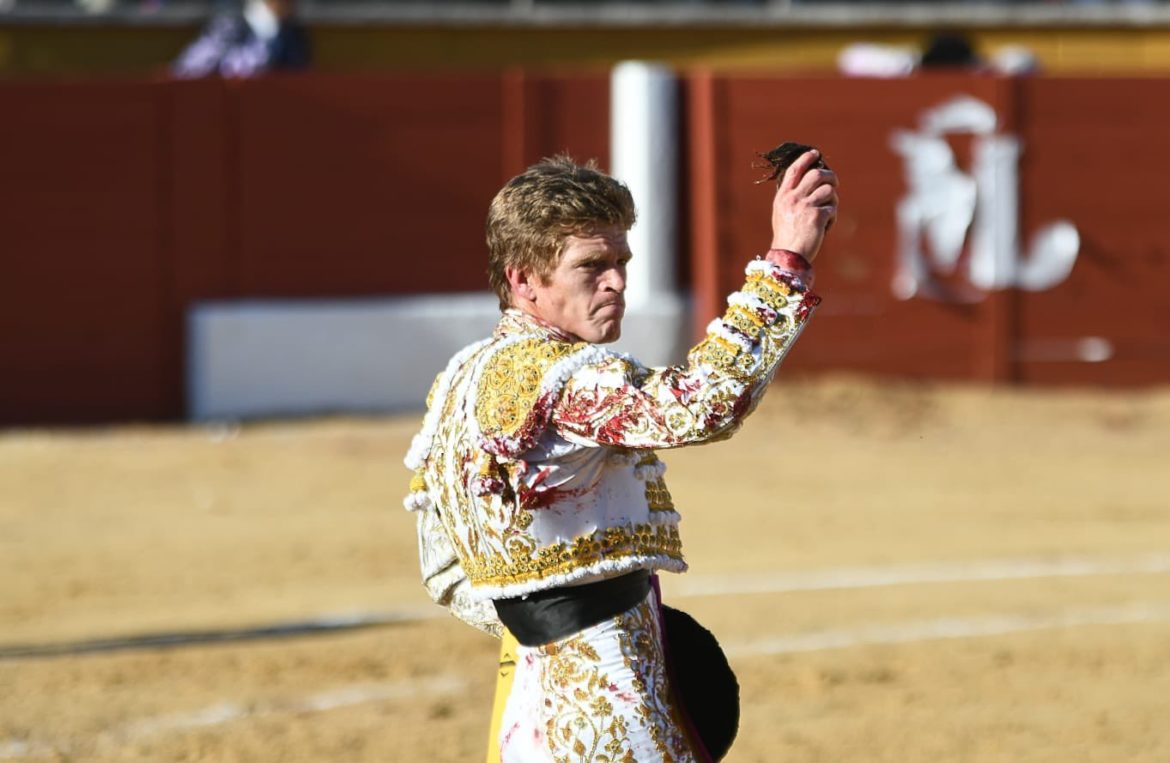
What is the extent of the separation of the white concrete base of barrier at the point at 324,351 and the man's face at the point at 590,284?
846cm

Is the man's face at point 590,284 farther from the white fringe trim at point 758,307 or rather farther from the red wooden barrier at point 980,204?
the red wooden barrier at point 980,204

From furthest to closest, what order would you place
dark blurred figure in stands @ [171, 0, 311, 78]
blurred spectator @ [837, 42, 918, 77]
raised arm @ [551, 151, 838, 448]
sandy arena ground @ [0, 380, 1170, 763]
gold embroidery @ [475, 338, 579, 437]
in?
blurred spectator @ [837, 42, 918, 77] < dark blurred figure in stands @ [171, 0, 311, 78] < sandy arena ground @ [0, 380, 1170, 763] < gold embroidery @ [475, 338, 579, 437] < raised arm @ [551, 151, 838, 448]

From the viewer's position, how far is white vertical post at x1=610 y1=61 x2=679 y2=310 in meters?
11.7

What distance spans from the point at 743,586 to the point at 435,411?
448cm

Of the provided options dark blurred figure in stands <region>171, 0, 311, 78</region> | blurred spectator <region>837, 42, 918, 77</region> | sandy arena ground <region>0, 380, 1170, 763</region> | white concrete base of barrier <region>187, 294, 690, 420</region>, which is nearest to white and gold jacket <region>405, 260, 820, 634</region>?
sandy arena ground <region>0, 380, 1170, 763</region>

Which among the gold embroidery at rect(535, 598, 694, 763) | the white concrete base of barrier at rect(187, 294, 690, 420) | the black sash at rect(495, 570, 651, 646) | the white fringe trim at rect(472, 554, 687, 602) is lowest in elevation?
the white concrete base of barrier at rect(187, 294, 690, 420)

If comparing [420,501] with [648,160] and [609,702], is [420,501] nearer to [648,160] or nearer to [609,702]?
[609,702]

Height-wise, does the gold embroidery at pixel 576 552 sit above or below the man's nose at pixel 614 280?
below

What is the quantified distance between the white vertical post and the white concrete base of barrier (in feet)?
1.48

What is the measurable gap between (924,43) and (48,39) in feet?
19.1

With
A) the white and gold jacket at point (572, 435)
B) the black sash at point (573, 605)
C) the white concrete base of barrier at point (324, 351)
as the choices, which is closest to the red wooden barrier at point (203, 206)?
the white concrete base of barrier at point (324, 351)

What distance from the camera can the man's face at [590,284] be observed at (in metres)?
2.51

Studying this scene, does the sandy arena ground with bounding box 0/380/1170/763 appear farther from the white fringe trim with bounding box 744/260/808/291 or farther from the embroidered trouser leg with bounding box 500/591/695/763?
the white fringe trim with bounding box 744/260/808/291

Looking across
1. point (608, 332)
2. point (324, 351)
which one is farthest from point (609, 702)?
point (324, 351)
